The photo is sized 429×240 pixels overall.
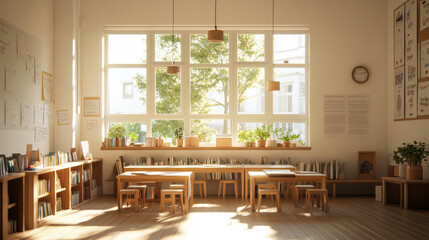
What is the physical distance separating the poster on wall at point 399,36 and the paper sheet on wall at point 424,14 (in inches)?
29.5

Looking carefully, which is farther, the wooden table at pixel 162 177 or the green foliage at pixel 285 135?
the green foliage at pixel 285 135

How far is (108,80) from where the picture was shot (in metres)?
9.79

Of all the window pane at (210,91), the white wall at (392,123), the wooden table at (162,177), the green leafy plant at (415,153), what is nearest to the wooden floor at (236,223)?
the wooden table at (162,177)

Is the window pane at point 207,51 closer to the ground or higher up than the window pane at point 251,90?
higher up

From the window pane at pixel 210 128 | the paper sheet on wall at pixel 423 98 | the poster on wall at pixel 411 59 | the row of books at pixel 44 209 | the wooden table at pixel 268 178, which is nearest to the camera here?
the row of books at pixel 44 209

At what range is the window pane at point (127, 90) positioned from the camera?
975cm

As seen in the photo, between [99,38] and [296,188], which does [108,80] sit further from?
[296,188]

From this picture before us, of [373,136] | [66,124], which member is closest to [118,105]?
[66,124]

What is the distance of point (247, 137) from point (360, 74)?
288cm

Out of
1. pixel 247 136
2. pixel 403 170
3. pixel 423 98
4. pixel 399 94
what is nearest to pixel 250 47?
Answer: pixel 247 136

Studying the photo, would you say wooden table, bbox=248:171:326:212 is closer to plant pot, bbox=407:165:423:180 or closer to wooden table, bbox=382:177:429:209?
wooden table, bbox=382:177:429:209

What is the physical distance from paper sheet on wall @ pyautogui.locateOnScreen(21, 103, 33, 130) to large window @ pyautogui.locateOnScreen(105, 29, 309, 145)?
7.19 feet

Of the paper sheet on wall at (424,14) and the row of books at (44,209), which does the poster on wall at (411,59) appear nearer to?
the paper sheet on wall at (424,14)

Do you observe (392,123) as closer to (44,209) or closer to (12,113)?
(44,209)
